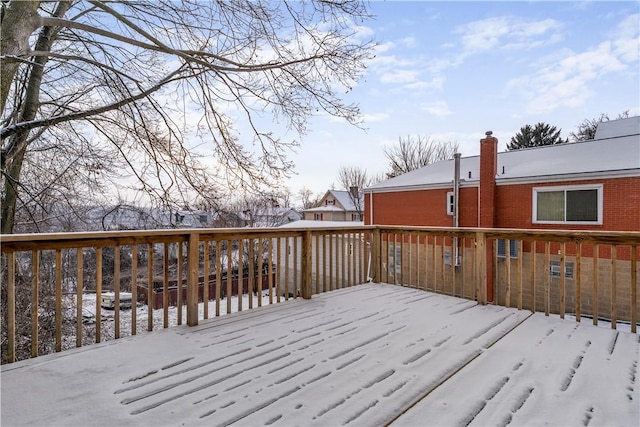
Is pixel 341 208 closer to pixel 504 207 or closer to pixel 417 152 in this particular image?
pixel 417 152

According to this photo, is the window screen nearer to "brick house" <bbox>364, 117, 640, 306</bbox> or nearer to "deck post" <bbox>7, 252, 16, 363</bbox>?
"brick house" <bbox>364, 117, 640, 306</bbox>

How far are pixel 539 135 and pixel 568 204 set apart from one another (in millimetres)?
18146

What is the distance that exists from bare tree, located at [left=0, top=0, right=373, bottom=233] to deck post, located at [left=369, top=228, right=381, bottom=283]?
5.50ft

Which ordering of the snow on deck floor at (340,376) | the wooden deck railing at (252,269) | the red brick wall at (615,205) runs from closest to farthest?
the snow on deck floor at (340,376), the wooden deck railing at (252,269), the red brick wall at (615,205)

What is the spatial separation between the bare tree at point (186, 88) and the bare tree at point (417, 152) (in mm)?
19920

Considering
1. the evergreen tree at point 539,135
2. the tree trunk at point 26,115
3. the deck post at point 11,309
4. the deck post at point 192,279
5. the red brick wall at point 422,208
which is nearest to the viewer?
the deck post at point 11,309

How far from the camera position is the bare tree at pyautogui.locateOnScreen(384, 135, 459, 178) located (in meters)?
23.8

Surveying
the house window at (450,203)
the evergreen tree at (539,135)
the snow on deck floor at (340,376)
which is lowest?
the snow on deck floor at (340,376)

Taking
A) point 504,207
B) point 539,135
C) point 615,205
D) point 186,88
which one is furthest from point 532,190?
point 539,135

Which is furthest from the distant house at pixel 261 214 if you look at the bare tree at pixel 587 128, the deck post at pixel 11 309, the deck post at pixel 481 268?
the bare tree at pixel 587 128

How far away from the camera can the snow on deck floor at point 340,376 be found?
1722mm

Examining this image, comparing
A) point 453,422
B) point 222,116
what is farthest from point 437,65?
point 453,422

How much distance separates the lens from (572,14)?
5715 mm

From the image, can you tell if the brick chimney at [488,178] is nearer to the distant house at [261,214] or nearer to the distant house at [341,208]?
the distant house at [261,214]
